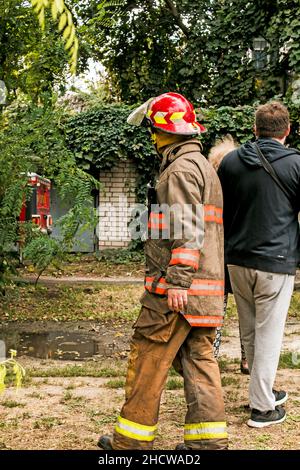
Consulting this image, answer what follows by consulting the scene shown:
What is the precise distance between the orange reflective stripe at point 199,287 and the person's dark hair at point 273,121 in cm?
Result: 118

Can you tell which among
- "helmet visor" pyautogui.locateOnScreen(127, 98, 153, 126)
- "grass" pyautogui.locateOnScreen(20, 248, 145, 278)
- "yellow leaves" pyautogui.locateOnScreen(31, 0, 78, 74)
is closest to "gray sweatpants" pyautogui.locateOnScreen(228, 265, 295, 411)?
"helmet visor" pyautogui.locateOnScreen(127, 98, 153, 126)

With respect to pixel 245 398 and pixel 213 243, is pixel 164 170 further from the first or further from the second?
pixel 245 398

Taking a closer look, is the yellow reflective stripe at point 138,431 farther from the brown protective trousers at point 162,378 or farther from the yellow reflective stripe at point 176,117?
the yellow reflective stripe at point 176,117

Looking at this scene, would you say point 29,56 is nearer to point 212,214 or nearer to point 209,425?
point 212,214

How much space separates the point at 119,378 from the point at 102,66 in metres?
14.5

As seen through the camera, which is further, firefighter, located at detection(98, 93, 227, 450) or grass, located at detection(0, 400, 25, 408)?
grass, located at detection(0, 400, 25, 408)

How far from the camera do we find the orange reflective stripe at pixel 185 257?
3.50 metres

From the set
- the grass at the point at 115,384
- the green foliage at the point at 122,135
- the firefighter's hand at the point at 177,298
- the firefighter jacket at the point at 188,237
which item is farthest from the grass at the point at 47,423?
the green foliage at the point at 122,135

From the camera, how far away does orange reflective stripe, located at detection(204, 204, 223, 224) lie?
12.1 feet

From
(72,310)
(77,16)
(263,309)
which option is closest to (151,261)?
(263,309)

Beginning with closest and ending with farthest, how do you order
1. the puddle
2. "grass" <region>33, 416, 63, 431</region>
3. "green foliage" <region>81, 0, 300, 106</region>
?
"grass" <region>33, 416, 63, 431</region>
the puddle
"green foliage" <region>81, 0, 300, 106</region>

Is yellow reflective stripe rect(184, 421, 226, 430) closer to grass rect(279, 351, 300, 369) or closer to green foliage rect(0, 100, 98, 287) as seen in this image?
grass rect(279, 351, 300, 369)

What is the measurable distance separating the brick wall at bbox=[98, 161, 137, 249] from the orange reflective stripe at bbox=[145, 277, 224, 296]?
12508 millimetres
